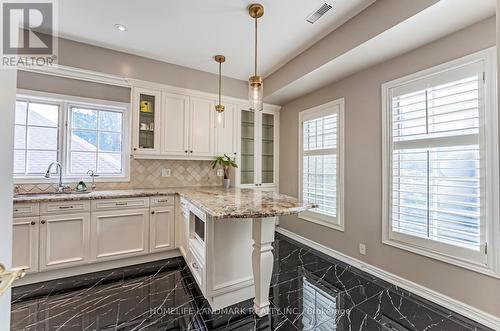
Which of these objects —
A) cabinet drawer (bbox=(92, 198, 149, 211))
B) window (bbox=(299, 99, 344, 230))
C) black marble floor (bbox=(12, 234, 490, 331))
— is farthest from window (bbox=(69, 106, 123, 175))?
window (bbox=(299, 99, 344, 230))

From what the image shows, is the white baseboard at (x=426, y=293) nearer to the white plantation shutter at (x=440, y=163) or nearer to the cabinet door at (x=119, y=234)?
the white plantation shutter at (x=440, y=163)

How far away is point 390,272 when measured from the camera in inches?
96.7

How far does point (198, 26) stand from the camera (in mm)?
2572

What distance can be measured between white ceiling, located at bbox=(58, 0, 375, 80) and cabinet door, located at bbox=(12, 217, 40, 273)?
2.28 metres

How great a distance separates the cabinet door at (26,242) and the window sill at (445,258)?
3863 millimetres

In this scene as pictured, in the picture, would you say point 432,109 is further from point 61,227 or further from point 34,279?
point 34,279

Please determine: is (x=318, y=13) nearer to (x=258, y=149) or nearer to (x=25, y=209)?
(x=258, y=149)

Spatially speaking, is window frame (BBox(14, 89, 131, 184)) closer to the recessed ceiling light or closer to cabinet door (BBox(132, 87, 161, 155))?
cabinet door (BBox(132, 87, 161, 155))

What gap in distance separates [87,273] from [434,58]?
4489 mm

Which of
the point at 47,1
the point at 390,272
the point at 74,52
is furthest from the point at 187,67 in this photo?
the point at 390,272

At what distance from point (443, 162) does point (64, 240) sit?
4.07 m

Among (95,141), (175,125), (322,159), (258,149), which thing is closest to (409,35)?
(322,159)

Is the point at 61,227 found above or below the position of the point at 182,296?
above

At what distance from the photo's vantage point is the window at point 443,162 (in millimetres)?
1835
